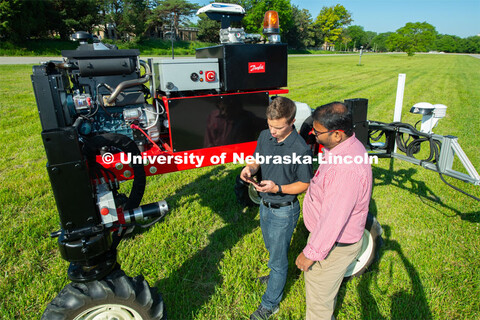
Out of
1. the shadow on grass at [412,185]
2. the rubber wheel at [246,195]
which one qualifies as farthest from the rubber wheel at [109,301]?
the shadow on grass at [412,185]

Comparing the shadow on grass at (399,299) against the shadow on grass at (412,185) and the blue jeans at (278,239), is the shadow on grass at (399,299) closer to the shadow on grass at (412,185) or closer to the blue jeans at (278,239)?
the blue jeans at (278,239)

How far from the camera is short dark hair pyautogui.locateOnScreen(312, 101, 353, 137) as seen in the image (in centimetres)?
205

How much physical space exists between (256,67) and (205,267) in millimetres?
2282

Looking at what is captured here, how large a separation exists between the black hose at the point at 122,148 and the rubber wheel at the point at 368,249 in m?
2.30

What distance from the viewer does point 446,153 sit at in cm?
363

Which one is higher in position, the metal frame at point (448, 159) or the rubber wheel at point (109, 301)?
the metal frame at point (448, 159)

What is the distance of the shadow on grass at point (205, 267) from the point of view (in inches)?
120

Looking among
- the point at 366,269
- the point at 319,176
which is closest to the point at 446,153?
the point at 366,269

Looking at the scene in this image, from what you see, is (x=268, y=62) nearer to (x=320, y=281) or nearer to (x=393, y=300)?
(x=320, y=281)

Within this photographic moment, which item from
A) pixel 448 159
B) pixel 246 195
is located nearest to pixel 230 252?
pixel 246 195

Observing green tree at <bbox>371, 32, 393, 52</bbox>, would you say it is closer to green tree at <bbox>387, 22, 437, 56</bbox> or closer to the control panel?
green tree at <bbox>387, 22, 437, 56</bbox>

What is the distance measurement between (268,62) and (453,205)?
146 inches

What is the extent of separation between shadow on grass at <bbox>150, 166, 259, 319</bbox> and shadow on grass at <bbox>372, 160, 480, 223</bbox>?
2696mm

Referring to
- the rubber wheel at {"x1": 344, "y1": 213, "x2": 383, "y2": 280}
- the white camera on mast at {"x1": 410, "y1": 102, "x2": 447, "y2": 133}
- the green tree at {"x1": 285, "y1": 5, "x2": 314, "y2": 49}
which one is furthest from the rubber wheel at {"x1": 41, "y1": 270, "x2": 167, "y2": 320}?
the green tree at {"x1": 285, "y1": 5, "x2": 314, "y2": 49}
